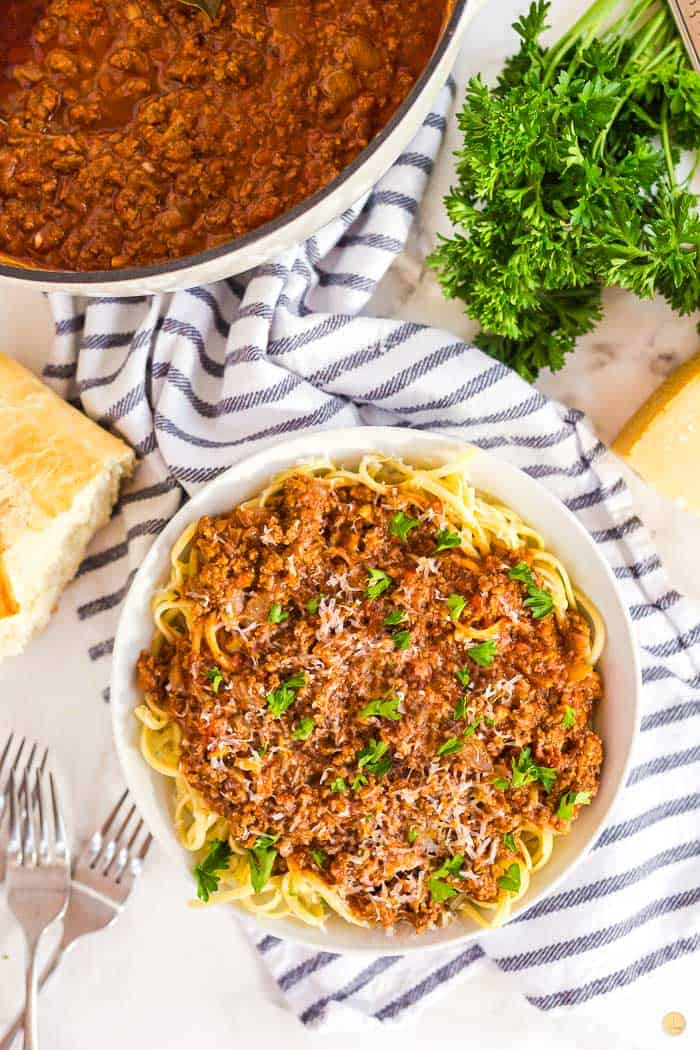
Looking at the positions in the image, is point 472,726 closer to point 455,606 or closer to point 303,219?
point 455,606

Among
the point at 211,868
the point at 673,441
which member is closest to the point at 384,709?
the point at 211,868

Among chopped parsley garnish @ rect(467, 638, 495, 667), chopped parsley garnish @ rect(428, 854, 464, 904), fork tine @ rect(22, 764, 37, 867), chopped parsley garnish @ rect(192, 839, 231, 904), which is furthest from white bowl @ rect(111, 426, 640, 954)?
fork tine @ rect(22, 764, 37, 867)

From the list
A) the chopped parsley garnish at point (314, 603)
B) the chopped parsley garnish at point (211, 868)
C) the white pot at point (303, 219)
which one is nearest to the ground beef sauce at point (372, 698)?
the chopped parsley garnish at point (314, 603)

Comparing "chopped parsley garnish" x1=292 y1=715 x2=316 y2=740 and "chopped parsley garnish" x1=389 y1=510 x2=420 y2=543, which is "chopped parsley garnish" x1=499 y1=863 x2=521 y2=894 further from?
"chopped parsley garnish" x1=389 y1=510 x2=420 y2=543

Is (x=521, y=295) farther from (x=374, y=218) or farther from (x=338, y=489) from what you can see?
(x=338, y=489)

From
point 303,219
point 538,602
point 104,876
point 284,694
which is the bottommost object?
point 104,876

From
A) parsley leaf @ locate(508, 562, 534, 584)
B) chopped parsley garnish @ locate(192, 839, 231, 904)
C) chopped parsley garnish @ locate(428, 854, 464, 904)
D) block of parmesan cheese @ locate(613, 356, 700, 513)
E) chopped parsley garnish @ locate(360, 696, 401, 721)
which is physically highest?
block of parmesan cheese @ locate(613, 356, 700, 513)

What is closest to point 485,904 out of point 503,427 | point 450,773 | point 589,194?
point 450,773
